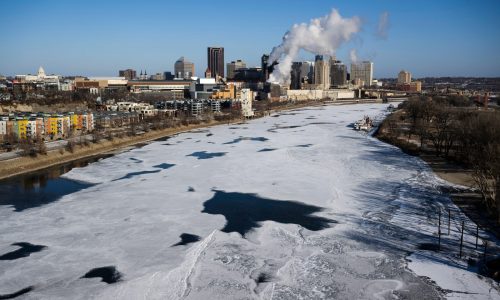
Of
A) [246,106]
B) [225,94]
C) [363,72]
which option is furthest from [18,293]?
[363,72]

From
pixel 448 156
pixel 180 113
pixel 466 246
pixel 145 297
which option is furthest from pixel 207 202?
pixel 180 113

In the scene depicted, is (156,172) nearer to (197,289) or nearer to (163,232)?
(163,232)

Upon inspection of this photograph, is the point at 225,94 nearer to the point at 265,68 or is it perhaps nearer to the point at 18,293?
the point at 265,68

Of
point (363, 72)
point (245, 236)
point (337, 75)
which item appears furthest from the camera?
point (363, 72)

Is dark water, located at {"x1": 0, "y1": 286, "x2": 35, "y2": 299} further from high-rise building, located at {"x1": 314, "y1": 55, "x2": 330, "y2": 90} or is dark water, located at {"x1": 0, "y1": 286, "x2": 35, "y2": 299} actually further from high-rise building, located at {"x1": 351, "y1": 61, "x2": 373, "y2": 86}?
high-rise building, located at {"x1": 351, "y1": 61, "x2": 373, "y2": 86}

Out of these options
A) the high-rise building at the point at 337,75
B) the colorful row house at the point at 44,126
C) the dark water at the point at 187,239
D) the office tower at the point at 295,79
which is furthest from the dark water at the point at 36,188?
the high-rise building at the point at 337,75

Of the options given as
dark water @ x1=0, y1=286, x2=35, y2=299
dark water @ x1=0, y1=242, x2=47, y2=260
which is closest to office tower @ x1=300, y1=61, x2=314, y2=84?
dark water @ x1=0, y1=242, x2=47, y2=260

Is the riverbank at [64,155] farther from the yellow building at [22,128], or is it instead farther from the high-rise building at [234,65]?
the high-rise building at [234,65]
